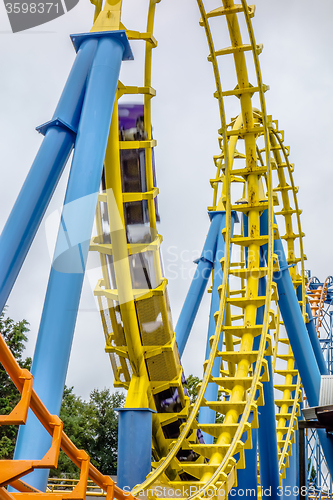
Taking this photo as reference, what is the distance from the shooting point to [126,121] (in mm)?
5480

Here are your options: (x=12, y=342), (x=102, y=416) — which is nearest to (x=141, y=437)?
(x=12, y=342)

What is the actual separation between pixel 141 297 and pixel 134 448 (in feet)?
5.10

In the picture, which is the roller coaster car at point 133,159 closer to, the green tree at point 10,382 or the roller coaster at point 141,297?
the roller coaster at point 141,297

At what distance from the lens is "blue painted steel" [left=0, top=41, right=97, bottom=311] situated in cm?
308

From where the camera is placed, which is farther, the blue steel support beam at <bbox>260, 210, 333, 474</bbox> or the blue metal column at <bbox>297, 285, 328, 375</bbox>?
the blue metal column at <bbox>297, 285, 328, 375</bbox>

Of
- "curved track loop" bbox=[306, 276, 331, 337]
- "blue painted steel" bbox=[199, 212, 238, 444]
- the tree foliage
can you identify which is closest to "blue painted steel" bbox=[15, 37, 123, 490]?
"blue painted steel" bbox=[199, 212, 238, 444]

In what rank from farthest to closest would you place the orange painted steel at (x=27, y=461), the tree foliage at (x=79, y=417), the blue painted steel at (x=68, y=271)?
the tree foliage at (x=79, y=417)
the blue painted steel at (x=68, y=271)
the orange painted steel at (x=27, y=461)

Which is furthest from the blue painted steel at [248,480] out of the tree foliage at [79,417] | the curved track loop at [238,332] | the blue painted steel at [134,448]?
the tree foliage at [79,417]

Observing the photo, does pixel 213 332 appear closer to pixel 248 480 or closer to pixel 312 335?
pixel 248 480

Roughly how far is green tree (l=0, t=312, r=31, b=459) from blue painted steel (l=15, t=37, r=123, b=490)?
18148 mm

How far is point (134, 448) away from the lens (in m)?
5.60

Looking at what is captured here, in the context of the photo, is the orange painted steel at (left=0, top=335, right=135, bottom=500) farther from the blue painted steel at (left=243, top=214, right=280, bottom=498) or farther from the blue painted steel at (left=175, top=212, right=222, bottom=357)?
the blue painted steel at (left=175, top=212, right=222, bottom=357)

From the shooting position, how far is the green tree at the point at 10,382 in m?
20.1

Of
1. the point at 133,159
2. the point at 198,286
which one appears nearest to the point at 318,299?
the point at 198,286
